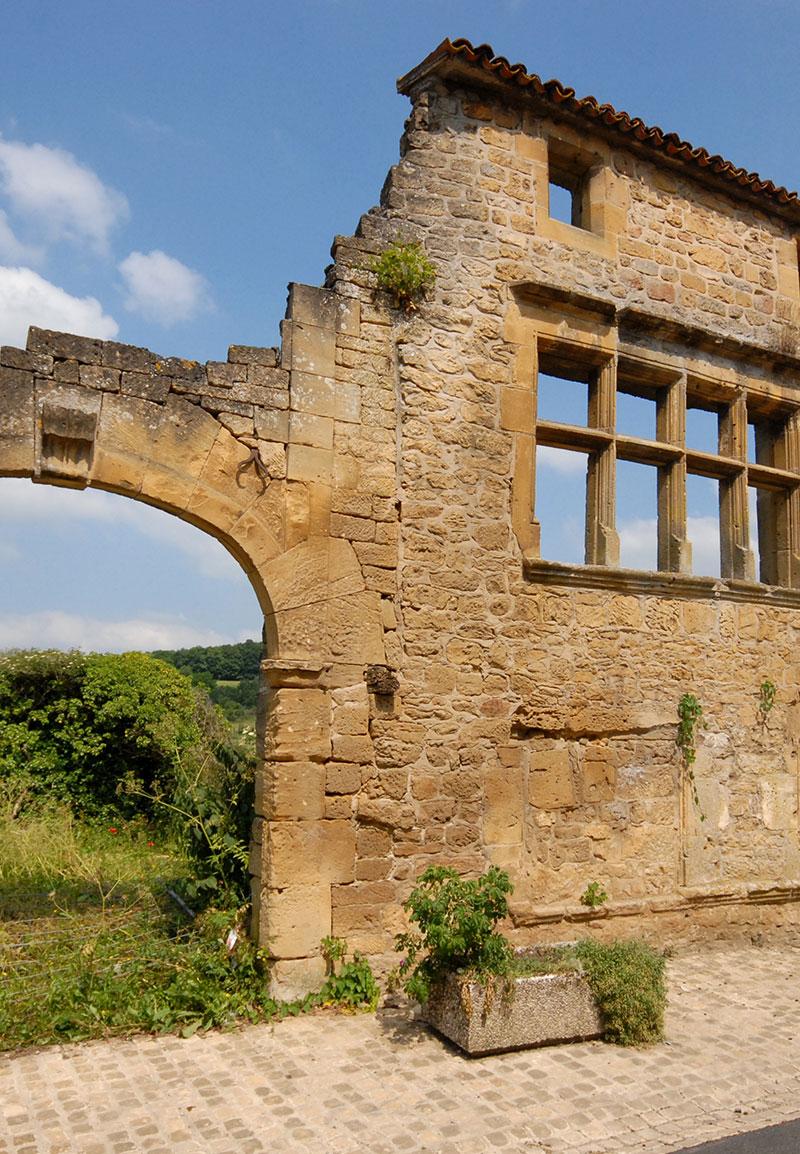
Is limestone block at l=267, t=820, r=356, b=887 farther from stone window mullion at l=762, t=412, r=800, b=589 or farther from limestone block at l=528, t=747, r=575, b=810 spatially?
stone window mullion at l=762, t=412, r=800, b=589

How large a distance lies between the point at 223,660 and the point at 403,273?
24150 mm

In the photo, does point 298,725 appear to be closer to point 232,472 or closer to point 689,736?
point 232,472

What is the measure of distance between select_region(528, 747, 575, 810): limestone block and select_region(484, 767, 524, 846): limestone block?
123mm

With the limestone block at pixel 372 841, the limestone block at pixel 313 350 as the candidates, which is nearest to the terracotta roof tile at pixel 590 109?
the limestone block at pixel 313 350

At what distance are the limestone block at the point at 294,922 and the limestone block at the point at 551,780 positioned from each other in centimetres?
166

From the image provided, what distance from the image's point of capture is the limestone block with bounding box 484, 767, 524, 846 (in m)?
5.74

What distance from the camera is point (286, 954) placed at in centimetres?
501

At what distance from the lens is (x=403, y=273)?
580 cm

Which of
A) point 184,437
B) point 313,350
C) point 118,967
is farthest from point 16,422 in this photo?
point 118,967

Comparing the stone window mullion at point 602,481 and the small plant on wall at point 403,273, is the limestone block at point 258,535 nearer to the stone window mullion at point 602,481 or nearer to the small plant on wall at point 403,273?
the small plant on wall at point 403,273

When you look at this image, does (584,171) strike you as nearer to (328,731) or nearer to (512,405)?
(512,405)

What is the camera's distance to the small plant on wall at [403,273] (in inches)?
229

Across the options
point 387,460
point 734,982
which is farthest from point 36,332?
point 734,982

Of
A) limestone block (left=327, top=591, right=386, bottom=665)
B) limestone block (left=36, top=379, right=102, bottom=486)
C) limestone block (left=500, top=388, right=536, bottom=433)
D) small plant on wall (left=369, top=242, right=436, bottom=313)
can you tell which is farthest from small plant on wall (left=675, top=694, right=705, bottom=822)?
limestone block (left=36, top=379, right=102, bottom=486)
